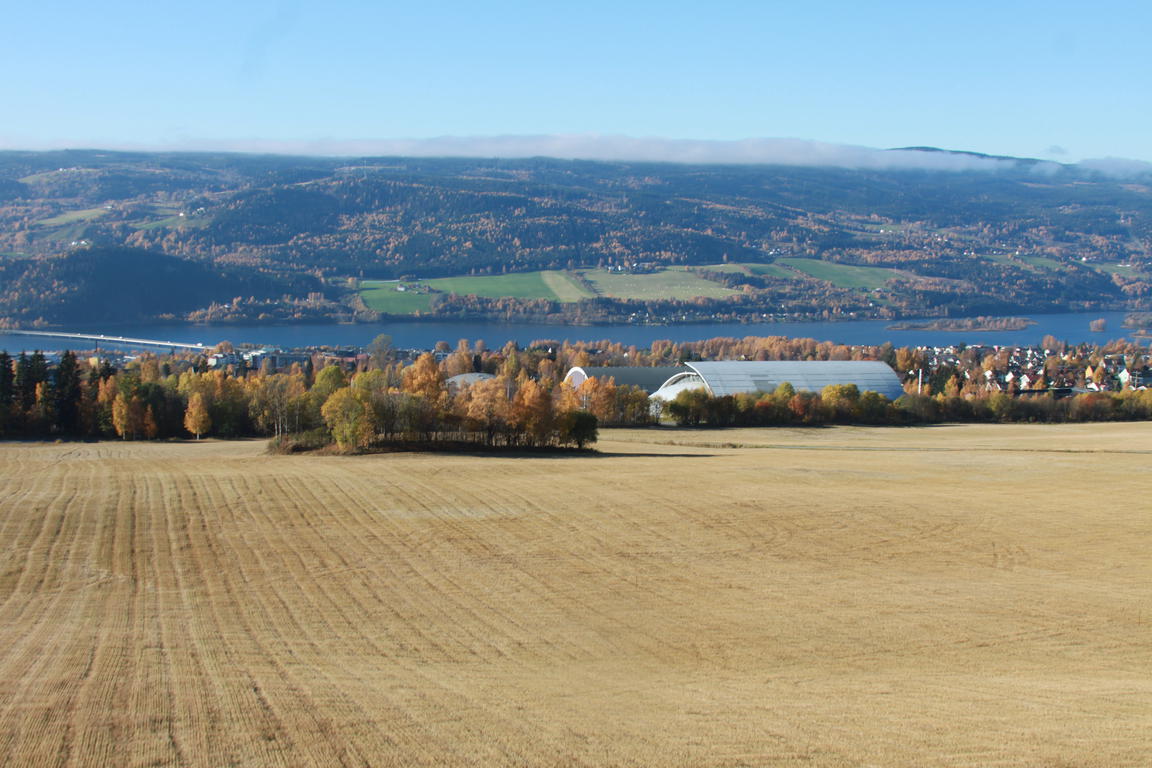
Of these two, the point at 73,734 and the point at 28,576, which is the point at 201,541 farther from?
the point at 73,734

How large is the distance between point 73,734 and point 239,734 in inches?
82.7

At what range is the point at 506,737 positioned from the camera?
45.0 ft

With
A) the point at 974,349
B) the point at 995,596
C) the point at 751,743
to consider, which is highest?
the point at 751,743

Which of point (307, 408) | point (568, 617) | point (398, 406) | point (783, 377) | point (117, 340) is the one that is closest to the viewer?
point (568, 617)

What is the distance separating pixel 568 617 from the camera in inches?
844

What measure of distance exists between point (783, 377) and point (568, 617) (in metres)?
68.8

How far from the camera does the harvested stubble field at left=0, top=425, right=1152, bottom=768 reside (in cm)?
1370

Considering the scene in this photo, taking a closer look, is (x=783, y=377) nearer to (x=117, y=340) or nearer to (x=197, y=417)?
(x=197, y=417)

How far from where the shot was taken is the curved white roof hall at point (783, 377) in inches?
3346

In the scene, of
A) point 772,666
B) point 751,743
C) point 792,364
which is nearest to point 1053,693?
point 772,666

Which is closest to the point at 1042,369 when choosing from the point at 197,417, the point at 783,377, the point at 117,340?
the point at 783,377

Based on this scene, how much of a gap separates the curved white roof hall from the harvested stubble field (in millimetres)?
42567

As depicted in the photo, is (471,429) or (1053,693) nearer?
(1053,693)

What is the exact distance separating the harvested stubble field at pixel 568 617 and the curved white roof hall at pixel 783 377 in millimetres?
42567
